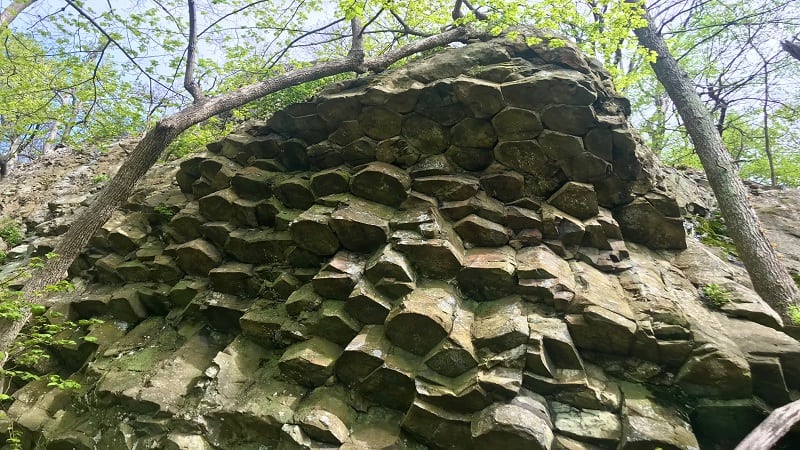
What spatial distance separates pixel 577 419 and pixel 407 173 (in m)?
4.52

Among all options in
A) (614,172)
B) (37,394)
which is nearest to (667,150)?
(614,172)

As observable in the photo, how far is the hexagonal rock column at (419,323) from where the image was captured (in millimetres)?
5051

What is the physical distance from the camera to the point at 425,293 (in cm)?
556

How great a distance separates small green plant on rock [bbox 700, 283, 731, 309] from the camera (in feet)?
18.3

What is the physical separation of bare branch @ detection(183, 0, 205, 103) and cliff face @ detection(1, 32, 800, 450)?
3.67 ft

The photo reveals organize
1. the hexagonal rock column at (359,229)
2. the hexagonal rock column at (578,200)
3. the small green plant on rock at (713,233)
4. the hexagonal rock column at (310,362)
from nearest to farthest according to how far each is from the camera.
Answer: the hexagonal rock column at (310,362) < the hexagonal rock column at (359,229) < the hexagonal rock column at (578,200) < the small green plant on rock at (713,233)

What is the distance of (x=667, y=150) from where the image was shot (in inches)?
745

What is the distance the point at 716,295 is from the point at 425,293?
4.14 metres

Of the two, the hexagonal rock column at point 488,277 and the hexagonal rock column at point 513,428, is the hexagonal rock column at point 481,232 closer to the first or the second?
the hexagonal rock column at point 488,277

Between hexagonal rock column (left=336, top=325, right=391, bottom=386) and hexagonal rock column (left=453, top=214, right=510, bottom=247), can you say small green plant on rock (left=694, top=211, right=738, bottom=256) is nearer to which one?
hexagonal rock column (left=453, top=214, right=510, bottom=247)

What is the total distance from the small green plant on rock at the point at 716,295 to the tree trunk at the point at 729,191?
161cm

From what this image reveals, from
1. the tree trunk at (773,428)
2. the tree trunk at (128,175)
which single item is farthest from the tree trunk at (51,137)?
the tree trunk at (773,428)

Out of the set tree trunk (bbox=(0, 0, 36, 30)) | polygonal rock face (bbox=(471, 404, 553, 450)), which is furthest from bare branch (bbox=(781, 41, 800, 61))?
tree trunk (bbox=(0, 0, 36, 30))

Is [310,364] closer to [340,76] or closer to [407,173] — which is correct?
[407,173]
